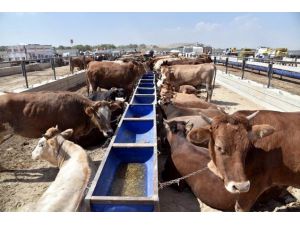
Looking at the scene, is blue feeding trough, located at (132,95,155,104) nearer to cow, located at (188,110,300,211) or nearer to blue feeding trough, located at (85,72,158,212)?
blue feeding trough, located at (85,72,158,212)

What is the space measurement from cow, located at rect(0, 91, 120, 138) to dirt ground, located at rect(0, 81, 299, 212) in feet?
1.18

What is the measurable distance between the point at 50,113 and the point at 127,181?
8.78ft

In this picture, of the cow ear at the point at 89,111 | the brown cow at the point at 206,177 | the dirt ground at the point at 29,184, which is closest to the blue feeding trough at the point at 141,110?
the dirt ground at the point at 29,184

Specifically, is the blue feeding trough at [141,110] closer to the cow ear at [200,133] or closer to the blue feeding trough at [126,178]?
the blue feeding trough at [126,178]

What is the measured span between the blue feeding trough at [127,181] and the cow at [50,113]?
1.51 m

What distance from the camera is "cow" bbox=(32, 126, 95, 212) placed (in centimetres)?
340

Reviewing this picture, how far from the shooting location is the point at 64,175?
4.16m

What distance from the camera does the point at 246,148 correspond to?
3.21m

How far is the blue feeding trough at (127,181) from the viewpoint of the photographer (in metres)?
3.22

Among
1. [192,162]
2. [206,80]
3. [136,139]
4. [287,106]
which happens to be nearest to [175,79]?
[206,80]

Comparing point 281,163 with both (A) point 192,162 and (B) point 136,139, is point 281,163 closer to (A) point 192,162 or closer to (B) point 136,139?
(A) point 192,162

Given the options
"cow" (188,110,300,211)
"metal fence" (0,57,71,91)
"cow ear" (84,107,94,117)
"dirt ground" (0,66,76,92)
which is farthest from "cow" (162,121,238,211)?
"metal fence" (0,57,71,91)

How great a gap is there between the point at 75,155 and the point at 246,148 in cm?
281

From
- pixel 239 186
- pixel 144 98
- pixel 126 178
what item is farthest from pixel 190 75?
pixel 239 186
